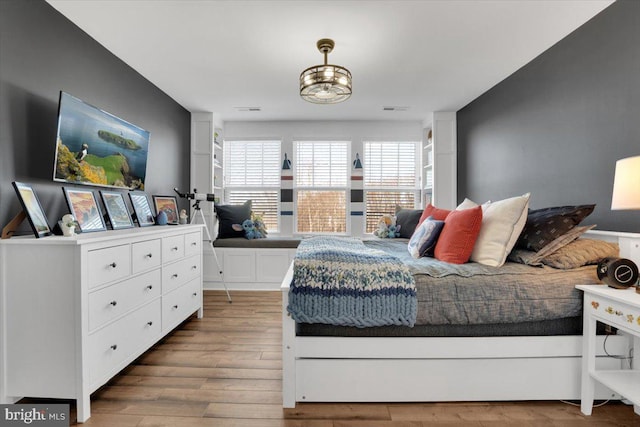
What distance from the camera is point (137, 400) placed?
5.85 ft

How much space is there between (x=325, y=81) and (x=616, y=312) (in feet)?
6.94

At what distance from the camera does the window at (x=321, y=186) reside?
16.3ft

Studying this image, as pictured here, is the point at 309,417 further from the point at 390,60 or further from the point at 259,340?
the point at 390,60

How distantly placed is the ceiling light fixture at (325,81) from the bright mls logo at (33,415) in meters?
2.42

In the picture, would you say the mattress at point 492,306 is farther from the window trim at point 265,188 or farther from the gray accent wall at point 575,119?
the window trim at point 265,188

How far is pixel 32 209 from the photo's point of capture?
1.77 meters

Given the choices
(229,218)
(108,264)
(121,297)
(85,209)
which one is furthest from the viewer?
(229,218)

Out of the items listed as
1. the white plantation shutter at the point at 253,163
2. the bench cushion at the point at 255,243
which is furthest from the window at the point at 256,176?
the bench cushion at the point at 255,243

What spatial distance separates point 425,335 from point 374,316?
322 millimetres

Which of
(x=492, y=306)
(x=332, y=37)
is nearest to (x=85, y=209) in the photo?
Answer: (x=332, y=37)

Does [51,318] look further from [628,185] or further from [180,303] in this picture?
[628,185]

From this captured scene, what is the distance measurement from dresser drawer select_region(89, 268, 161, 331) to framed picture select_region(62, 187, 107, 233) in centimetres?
51

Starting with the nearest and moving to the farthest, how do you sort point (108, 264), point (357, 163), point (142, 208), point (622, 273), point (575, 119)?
1. point (622, 273)
2. point (108, 264)
3. point (575, 119)
4. point (142, 208)
5. point (357, 163)

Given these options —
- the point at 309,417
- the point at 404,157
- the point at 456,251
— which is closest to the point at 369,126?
the point at 404,157
